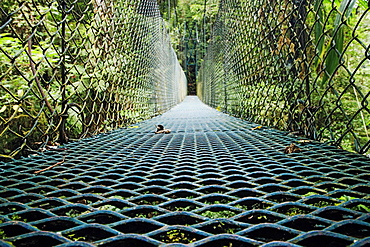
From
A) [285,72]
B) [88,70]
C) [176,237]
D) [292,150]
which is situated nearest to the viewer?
[176,237]

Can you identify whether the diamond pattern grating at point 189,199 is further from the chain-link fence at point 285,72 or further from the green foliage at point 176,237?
the chain-link fence at point 285,72

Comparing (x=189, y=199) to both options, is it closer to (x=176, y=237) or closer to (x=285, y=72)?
(x=176, y=237)

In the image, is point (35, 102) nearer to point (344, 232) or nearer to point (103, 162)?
point (103, 162)

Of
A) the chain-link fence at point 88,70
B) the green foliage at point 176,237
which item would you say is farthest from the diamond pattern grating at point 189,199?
the chain-link fence at point 88,70

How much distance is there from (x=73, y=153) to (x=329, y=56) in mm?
972

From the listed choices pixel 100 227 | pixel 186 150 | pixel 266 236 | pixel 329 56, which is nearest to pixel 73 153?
pixel 186 150

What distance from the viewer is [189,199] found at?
426 millimetres

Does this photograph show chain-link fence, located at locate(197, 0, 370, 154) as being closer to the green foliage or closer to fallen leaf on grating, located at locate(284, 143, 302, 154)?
fallen leaf on grating, located at locate(284, 143, 302, 154)

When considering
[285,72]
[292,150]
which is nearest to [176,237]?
[292,150]

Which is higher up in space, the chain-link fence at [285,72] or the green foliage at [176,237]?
the chain-link fence at [285,72]

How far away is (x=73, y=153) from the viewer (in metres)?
0.81

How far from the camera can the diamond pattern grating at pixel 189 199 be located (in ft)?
1.06

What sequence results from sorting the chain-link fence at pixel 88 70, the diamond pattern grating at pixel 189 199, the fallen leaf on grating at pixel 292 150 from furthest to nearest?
the chain-link fence at pixel 88 70
the fallen leaf on grating at pixel 292 150
the diamond pattern grating at pixel 189 199

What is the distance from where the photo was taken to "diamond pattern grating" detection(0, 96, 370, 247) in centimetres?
32
